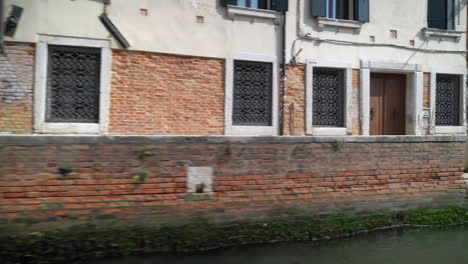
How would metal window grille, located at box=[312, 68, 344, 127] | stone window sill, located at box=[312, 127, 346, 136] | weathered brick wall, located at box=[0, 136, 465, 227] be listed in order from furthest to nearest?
1. metal window grille, located at box=[312, 68, 344, 127]
2. stone window sill, located at box=[312, 127, 346, 136]
3. weathered brick wall, located at box=[0, 136, 465, 227]

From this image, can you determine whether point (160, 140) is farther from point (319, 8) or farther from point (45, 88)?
point (319, 8)

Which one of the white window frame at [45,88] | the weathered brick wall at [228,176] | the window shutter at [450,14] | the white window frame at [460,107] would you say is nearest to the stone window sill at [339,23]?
the white window frame at [460,107]

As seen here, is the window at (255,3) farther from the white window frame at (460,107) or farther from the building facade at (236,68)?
the white window frame at (460,107)

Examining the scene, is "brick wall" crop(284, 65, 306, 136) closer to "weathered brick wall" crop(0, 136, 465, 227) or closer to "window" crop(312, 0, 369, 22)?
"window" crop(312, 0, 369, 22)

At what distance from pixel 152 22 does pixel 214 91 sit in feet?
5.94

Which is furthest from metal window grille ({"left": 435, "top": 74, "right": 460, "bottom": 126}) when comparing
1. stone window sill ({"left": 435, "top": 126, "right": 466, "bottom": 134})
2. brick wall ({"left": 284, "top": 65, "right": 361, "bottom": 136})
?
brick wall ({"left": 284, "top": 65, "right": 361, "bottom": 136})

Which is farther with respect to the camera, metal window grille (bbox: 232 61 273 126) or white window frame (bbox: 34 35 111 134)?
metal window grille (bbox: 232 61 273 126)

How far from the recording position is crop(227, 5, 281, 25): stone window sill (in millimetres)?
6484

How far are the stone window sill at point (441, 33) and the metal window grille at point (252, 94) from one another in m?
4.30

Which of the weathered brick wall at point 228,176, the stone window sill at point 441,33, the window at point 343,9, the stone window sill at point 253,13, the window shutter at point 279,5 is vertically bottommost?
the weathered brick wall at point 228,176

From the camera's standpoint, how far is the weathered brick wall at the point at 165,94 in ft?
19.5

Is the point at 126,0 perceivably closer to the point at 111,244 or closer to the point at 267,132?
the point at 267,132

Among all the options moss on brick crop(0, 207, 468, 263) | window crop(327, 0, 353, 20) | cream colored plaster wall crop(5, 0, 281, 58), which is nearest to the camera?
moss on brick crop(0, 207, 468, 263)

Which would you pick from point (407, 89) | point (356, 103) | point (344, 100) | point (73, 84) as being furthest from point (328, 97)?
point (73, 84)
